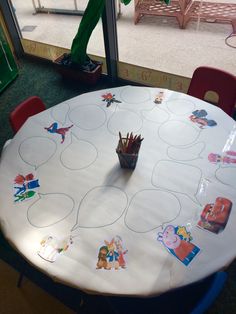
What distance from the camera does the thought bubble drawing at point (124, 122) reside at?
63.4 inches

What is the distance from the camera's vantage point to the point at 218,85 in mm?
1870

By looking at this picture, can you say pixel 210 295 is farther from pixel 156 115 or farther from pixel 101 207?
pixel 156 115

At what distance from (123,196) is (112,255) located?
0.28 meters

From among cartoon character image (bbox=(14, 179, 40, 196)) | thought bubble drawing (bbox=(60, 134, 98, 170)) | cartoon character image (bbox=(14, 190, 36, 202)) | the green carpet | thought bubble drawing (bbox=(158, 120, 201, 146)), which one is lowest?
the green carpet

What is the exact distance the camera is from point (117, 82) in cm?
327

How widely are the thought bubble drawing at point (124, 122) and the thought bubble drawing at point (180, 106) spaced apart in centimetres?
22

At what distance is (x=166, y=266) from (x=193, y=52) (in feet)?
9.46

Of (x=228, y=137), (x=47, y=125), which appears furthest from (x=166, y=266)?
(x=47, y=125)

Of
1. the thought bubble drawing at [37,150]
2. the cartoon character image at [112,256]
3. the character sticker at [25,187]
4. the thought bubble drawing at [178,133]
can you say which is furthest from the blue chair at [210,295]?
the thought bubble drawing at [37,150]

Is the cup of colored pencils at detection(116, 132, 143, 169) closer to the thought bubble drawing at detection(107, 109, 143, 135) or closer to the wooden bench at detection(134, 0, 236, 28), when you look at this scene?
the thought bubble drawing at detection(107, 109, 143, 135)

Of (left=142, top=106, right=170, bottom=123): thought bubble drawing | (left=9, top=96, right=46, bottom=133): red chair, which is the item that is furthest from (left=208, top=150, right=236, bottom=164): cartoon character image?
(left=9, top=96, right=46, bottom=133): red chair

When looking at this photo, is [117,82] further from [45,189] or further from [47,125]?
[45,189]

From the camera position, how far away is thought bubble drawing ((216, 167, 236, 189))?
1312 millimetres

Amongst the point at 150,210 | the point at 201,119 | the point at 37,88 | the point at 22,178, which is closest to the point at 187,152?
the point at 201,119
